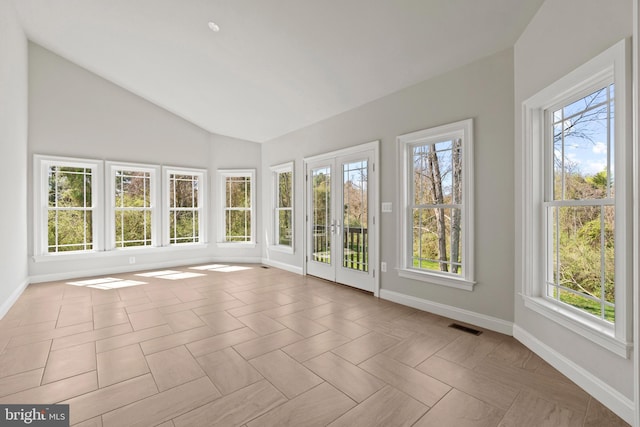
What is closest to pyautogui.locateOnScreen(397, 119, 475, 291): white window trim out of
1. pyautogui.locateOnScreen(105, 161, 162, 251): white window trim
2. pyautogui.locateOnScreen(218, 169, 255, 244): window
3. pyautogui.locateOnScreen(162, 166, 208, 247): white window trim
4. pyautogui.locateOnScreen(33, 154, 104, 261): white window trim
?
pyautogui.locateOnScreen(218, 169, 255, 244): window

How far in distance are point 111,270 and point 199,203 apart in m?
1.98

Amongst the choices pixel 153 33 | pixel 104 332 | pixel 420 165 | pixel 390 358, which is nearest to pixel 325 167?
pixel 420 165

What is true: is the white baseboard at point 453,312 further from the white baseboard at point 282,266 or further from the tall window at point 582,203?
the white baseboard at point 282,266

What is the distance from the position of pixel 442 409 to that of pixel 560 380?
959mm

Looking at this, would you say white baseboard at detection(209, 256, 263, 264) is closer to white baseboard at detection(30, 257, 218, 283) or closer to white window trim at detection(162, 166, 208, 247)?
white baseboard at detection(30, 257, 218, 283)

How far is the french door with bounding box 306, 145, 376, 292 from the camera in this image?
13.6ft

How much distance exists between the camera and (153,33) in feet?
12.1

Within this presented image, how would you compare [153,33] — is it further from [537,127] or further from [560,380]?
[560,380]

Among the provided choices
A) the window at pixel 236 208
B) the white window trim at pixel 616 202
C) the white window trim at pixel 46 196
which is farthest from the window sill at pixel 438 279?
the white window trim at pixel 46 196

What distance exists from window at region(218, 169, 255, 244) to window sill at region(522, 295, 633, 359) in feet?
17.2

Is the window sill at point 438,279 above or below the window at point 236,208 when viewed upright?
below

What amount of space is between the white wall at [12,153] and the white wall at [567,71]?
513cm

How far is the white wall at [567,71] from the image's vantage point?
1.72 metres

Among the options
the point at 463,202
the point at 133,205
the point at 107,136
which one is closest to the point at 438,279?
the point at 463,202
